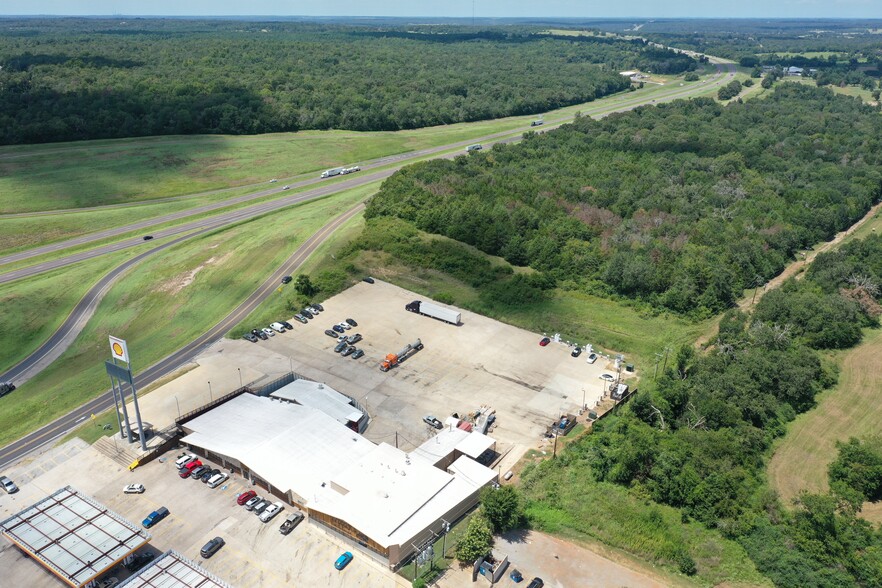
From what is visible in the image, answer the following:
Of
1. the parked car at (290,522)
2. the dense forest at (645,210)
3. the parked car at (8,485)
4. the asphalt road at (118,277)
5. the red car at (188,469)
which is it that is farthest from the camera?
the dense forest at (645,210)

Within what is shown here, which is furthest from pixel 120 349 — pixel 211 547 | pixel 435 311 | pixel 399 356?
pixel 435 311

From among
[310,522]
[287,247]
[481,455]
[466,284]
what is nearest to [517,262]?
[466,284]

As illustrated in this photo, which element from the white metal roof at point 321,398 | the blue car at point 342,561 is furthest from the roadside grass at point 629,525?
the white metal roof at point 321,398

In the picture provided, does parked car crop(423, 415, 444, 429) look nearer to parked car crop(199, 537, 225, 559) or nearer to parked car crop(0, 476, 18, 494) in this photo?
parked car crop(199, 537, 225, 559)

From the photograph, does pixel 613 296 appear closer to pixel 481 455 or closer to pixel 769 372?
pixel 769 372

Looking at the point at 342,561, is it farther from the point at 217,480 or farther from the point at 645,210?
the point at 645,210

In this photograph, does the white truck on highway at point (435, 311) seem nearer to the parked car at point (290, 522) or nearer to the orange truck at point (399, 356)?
the orange truck at point (399, 356)

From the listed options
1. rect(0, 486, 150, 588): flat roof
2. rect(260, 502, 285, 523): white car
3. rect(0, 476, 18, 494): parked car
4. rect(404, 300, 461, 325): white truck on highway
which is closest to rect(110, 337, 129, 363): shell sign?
rect(0, 486, 150, 588): flat roof
